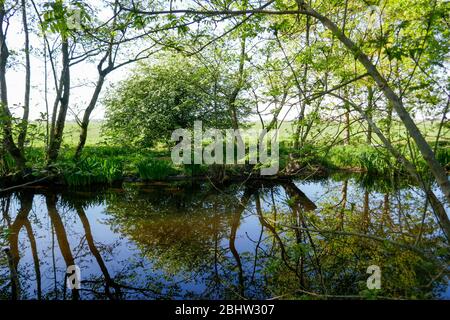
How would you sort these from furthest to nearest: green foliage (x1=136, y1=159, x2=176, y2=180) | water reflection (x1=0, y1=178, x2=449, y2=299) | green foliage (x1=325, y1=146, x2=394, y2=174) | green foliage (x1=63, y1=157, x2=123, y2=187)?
green foliage (x1=325, y1=146, x2=394, y2=174) < green foliage (x1=136, y1=159, x2=176, y2=180) < green foliage (x1=63, y1=157, x2=123, y2=187) < water reflection (x1=0, y1=178, x2=449, y2=299)

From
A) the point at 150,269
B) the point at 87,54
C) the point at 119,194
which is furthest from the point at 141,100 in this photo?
the point at 150,269

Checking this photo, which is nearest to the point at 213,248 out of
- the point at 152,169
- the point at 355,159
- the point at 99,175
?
the point at 152,169

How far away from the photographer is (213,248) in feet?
18.5

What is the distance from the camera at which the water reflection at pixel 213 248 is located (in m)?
4.07

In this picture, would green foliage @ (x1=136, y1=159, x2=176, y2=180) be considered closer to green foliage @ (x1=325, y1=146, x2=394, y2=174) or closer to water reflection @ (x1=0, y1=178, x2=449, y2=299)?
water reflection @ (x1=0, y1=178, x2=449, y2=299)

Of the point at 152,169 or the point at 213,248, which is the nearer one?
the point at 213,248

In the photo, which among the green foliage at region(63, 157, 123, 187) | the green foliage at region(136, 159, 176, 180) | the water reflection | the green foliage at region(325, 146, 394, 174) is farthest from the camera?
the green foliage at region(325, 146, 394, 174)

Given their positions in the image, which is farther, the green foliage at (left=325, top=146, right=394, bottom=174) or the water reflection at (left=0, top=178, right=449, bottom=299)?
the green foliage at (left=325, top=146, right=394, bottom=174)

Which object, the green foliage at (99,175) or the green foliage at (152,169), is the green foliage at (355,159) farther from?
the green foliage at (99,175)

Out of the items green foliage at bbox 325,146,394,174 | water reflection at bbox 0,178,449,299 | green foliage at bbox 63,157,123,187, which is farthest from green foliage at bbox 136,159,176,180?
green foliage at bbox 325,146,394,174

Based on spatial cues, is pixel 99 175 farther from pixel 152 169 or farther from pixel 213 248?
pixel 213 248

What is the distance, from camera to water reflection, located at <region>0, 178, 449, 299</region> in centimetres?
407
